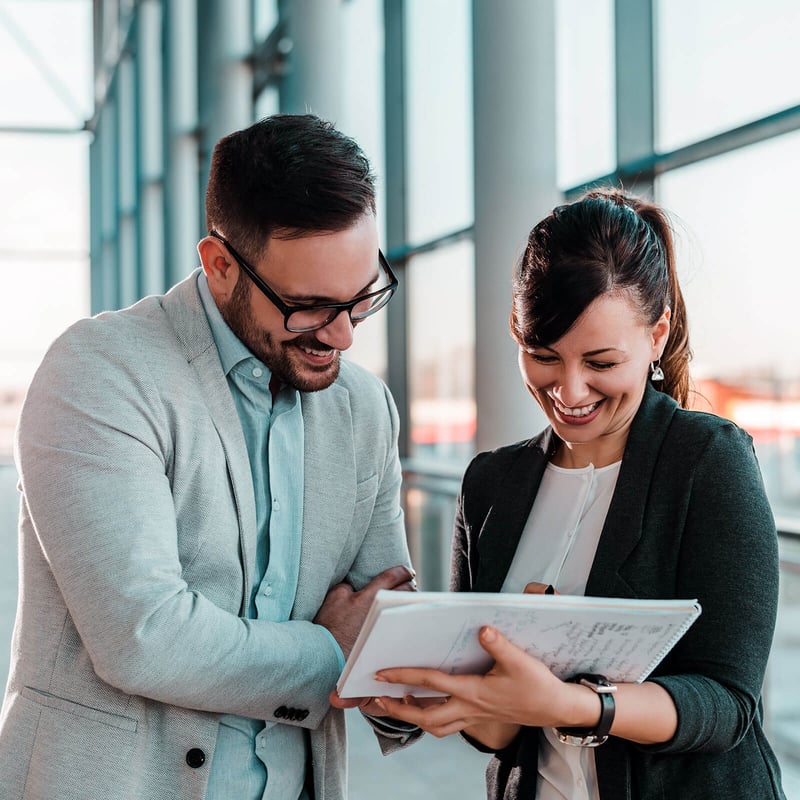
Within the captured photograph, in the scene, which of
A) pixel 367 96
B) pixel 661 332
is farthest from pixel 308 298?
pixel 367 96

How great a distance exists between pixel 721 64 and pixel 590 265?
189 cm

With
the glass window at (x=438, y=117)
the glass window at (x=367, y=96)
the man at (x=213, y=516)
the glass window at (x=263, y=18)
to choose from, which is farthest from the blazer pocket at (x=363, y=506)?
the glass window at (x=263, y=18)

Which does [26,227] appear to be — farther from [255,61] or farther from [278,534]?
[278,534]

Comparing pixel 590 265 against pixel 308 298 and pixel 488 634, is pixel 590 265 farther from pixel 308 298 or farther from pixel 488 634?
pixel 488 634

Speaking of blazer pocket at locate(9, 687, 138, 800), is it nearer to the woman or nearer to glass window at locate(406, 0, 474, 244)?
the woman

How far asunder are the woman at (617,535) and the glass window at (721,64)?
149 centimetres

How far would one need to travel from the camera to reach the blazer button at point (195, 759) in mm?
1318

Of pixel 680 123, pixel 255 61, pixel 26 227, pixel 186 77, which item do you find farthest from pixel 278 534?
pixel 26 227

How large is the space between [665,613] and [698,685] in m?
0.19

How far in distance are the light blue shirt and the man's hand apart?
3 centimetres

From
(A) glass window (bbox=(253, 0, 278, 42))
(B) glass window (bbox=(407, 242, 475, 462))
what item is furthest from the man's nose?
(A) glass window (bbox=(253, 0, 278, 42))

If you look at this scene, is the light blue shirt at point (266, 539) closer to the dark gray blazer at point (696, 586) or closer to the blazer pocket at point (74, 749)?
the blazer pocket at point (74, 749)

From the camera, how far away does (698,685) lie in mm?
1230

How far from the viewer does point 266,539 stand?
1.41 metres
